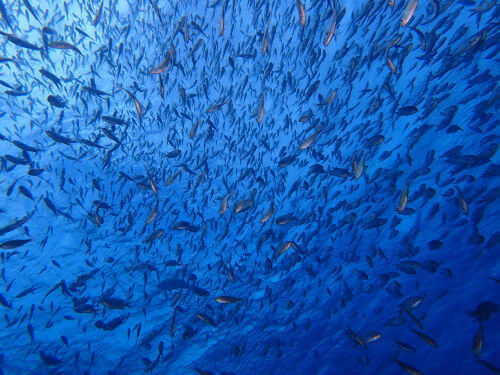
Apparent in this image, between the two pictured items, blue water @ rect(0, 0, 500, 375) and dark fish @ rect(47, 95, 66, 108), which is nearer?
dark fish @ rect(47, 95, 66, 108)

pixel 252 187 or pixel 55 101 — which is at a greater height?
pixel 55 101

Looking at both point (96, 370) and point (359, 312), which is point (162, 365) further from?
point (359, 312)

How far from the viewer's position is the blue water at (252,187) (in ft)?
36.0

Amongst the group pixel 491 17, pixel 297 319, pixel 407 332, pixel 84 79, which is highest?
pixel 84 79

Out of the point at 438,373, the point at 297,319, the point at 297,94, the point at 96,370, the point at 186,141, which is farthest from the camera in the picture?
the point at 96,370

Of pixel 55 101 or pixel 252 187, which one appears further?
pixel 252 187

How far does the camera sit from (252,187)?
52.8ft

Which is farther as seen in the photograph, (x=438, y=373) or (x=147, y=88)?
(x=438, y=373)

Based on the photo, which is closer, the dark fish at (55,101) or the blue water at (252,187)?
the dark fish at (55,101)

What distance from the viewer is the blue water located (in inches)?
432

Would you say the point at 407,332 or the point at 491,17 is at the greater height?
the point at 491,17

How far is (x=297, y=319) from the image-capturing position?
1930 centimetres

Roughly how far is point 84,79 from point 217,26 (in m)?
6.79

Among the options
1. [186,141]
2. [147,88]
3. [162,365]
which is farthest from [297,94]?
[162,365]
